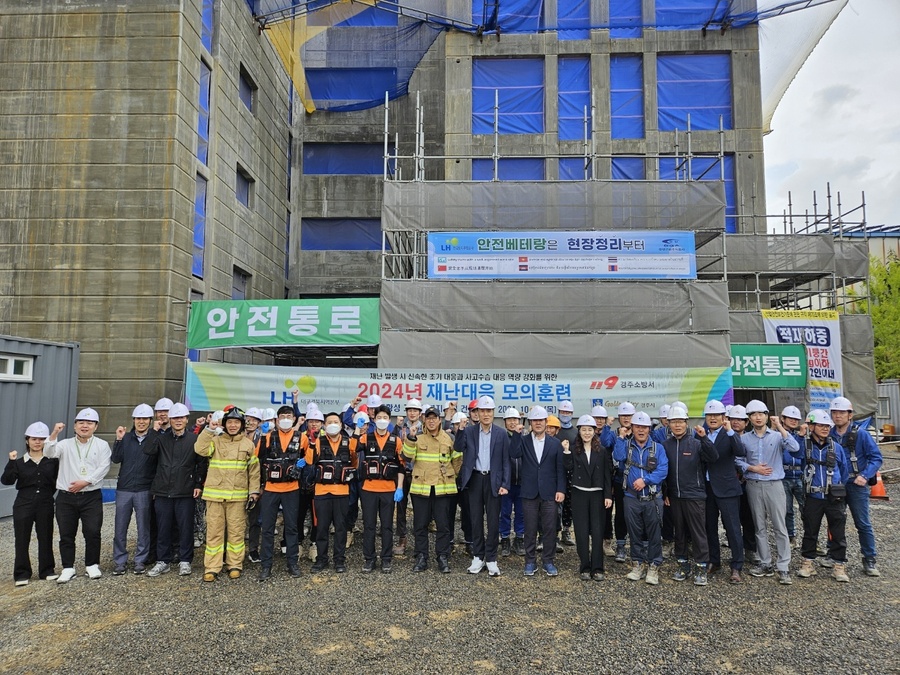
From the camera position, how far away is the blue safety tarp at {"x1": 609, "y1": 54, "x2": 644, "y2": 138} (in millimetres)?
19125

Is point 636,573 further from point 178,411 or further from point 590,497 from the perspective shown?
point 178,411

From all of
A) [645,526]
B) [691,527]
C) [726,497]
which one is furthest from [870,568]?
[645,526]

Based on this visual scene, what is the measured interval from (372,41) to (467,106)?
20.5 feet

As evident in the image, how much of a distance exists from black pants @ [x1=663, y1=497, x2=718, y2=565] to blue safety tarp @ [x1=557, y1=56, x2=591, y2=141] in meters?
15.6

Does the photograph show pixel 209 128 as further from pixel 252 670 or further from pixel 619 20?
pixel 252 670

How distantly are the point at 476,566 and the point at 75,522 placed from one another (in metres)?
4.35

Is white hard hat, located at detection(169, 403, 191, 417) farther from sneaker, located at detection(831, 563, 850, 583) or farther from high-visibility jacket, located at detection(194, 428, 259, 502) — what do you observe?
sneaker, located at detection(831, 563, 850, 583)

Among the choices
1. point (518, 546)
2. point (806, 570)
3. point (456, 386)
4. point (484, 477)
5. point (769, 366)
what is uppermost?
point (769, 366)

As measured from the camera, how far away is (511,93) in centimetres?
1939

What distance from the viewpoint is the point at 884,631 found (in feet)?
15.6

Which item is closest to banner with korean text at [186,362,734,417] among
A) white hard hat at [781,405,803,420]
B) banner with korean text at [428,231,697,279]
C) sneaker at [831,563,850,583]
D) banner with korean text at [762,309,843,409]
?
banner with korean text at [428,231,697,279]

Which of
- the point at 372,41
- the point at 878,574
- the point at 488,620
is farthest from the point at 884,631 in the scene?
the point at 372,41

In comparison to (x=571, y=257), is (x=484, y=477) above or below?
below

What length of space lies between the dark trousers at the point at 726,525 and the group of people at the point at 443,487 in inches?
0.5
